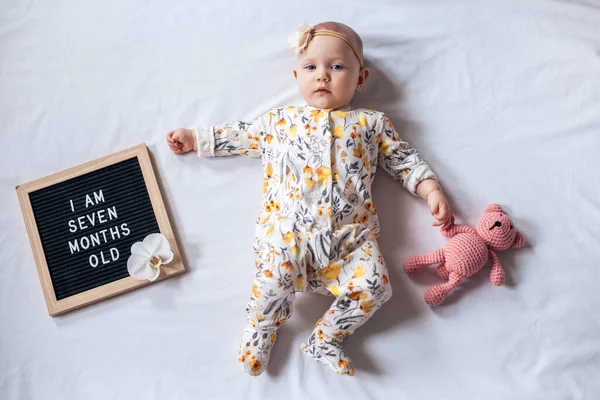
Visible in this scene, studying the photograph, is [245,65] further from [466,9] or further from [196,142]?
[466,9]

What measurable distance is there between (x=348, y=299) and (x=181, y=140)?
0.56 meters

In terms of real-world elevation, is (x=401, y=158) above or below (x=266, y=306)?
above

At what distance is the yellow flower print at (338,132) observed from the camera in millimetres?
1208

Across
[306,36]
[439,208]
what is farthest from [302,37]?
[439,208]

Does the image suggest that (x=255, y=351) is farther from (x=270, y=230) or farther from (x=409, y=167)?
(x=409, y=167)

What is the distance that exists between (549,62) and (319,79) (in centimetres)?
61

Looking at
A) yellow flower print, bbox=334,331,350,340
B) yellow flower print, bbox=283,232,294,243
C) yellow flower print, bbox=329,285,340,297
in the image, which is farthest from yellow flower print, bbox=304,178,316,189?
yellow flower print, bbox=334,331,350,340

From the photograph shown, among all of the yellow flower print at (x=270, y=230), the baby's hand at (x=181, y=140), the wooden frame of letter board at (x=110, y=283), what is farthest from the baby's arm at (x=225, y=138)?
the yellow flower print at (x=270, y=230)

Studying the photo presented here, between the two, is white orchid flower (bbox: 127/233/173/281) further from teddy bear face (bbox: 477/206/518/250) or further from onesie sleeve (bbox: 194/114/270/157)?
teddy bear face (bbox: 477/206/518/250)

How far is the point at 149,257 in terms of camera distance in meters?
1.22

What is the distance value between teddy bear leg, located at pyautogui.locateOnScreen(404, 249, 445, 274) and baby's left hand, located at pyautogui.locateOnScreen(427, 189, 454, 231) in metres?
0.07

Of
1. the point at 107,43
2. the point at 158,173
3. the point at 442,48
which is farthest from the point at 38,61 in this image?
the point at 442,48

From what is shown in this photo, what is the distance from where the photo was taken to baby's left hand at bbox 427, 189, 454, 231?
1.21 meters

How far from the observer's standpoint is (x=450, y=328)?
3.95ft
